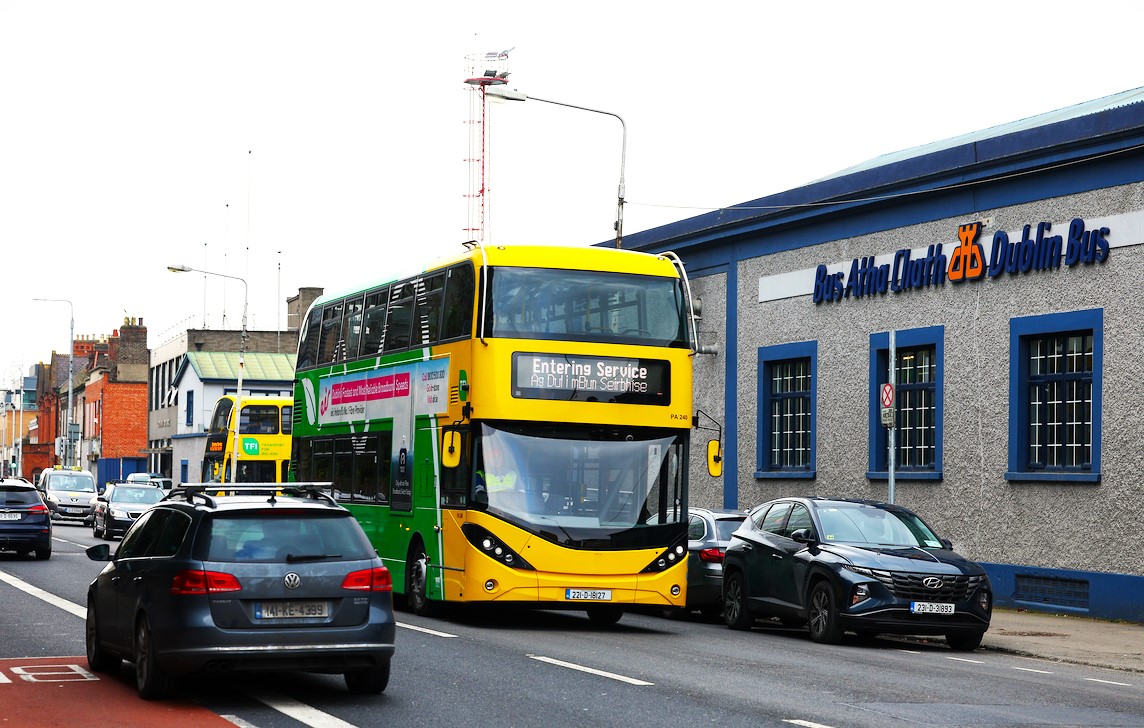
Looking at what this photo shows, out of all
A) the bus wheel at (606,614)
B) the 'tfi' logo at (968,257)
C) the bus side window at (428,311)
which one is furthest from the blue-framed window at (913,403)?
the bus side window at (428,311)

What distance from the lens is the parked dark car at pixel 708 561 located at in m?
20.7

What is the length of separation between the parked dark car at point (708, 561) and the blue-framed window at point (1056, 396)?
4707 millimetres

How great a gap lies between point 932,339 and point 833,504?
7353 millimetres

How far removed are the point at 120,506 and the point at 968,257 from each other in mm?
25097

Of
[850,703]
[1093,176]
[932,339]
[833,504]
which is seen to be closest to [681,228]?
[932,339]

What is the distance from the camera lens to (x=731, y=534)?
20891 millimetres

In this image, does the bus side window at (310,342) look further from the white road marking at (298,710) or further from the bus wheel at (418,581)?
the white road marking at (298,710)

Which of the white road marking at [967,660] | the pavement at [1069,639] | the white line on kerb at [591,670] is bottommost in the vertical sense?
the pavement at [1069,639]

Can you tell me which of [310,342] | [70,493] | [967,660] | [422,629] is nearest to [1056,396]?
[967,660]

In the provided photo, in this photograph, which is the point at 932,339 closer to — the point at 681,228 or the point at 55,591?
the point at 681,228

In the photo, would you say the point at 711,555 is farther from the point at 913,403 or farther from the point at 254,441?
the point at 254,441

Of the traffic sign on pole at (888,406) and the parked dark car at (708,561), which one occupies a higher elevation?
the traffic sign on pole at (888,406)

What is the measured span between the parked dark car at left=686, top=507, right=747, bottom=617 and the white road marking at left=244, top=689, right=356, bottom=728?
9.96 meters

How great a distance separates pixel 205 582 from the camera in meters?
10.7
